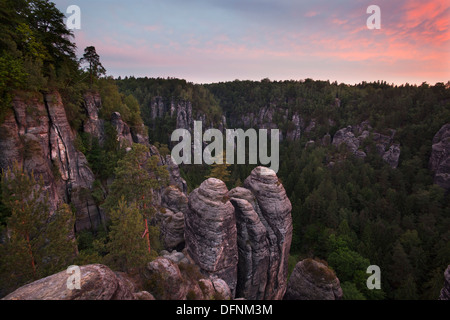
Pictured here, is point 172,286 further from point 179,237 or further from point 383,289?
point 383,289

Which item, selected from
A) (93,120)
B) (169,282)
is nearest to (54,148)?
(93,120)

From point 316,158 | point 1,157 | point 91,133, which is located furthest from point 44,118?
point 316,158

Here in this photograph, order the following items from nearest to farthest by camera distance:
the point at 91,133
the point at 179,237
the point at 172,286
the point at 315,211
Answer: the point at 172,286
the point at 179,237
the point at 91,133
the point at 315,211

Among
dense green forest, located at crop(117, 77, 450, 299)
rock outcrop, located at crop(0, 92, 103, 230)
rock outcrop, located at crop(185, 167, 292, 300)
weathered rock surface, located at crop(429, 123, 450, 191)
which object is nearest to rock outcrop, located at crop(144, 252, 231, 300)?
rock outcrop, located at crop(185, 167, 292, 300)

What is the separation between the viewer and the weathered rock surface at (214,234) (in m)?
18.0

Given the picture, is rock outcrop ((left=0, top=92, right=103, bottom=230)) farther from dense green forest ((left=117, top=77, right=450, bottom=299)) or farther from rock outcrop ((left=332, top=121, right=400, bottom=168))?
rock outcrop ((left=332, top=121, right=400, bottom=168))

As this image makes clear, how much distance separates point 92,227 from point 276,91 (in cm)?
13869

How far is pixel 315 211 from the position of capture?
49562 millimetres

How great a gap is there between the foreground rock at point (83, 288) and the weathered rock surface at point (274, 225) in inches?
628

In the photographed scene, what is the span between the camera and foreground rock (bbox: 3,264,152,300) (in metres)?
6.76

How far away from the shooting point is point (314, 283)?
672 inches

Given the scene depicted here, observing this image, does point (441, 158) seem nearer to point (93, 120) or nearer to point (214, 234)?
point (214, 234)

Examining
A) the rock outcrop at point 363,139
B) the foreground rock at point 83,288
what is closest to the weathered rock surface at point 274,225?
the foreground rock at point 83,288

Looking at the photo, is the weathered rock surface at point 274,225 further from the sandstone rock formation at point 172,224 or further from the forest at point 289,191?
the forest at point 289,191
